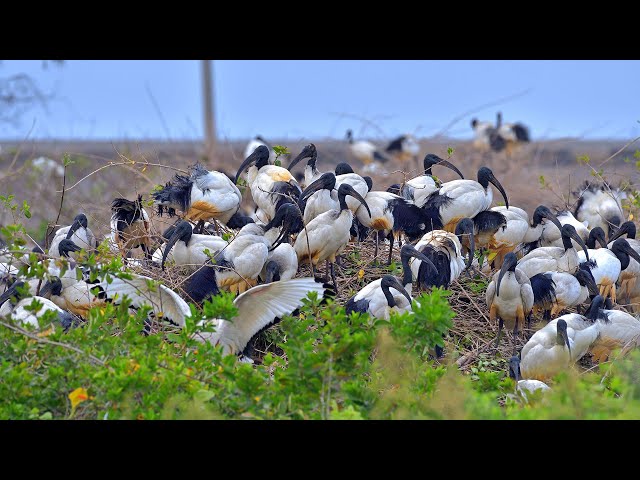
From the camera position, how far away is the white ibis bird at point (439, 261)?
360 inches

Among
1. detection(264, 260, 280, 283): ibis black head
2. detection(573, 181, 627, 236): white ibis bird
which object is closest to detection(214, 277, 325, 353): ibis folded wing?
detection(264, 260, 280, 283): ibis black head

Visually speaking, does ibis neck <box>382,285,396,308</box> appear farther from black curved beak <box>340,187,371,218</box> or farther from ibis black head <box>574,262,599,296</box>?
ibis black head <box>574,262,599,296</box>

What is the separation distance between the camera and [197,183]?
9.87 meters

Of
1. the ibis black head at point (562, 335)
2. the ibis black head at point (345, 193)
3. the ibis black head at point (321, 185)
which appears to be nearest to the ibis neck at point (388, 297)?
the ibis black head at point (562, 335)

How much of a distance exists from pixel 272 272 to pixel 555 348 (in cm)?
233

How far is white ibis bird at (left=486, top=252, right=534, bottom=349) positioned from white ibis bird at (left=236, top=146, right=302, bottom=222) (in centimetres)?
199

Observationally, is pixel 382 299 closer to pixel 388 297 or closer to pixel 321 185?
pixel 388 297

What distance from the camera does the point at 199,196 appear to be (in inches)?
385

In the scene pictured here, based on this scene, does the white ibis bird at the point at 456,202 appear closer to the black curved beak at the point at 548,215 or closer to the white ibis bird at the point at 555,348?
the black curved beak at the point at 548,215

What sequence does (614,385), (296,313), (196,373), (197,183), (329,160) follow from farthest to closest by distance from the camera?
1. (329,160)
2. (197,183)
3. (296,313)
4. (196,373)
5. (614,385)

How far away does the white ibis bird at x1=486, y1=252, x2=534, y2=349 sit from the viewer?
8.89m
